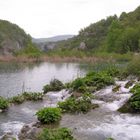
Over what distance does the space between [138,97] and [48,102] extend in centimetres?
862

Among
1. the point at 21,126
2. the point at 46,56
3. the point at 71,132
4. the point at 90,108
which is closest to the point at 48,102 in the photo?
the point at 90,108

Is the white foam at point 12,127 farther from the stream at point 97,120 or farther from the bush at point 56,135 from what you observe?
the bush at point 56,135

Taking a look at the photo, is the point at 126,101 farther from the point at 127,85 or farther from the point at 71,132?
the point at 71,132

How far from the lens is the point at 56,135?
62.0 ft

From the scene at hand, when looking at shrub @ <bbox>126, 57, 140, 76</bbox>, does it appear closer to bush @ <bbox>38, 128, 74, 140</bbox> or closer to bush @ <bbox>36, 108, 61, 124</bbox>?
bush @ <bbox>36, 108, 61, 124</bbox>

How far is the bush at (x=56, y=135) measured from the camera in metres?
18.8

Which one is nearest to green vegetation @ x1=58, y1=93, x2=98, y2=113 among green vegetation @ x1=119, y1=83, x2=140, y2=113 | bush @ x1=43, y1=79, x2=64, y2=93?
green vegetation @ x1=119, y1=83, x2=140, y2=113

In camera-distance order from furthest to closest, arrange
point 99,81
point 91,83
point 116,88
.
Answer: point 91,83
point 99,81
point 116,88

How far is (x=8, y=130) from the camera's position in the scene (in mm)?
22391

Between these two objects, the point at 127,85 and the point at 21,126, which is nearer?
the point at 21,126

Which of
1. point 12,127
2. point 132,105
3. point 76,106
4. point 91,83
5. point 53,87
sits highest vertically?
point 91,83

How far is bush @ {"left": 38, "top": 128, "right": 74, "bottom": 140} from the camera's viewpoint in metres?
18.8

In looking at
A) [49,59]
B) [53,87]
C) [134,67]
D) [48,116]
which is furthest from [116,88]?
[49,59]

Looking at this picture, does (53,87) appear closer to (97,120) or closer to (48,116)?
(97,120)
